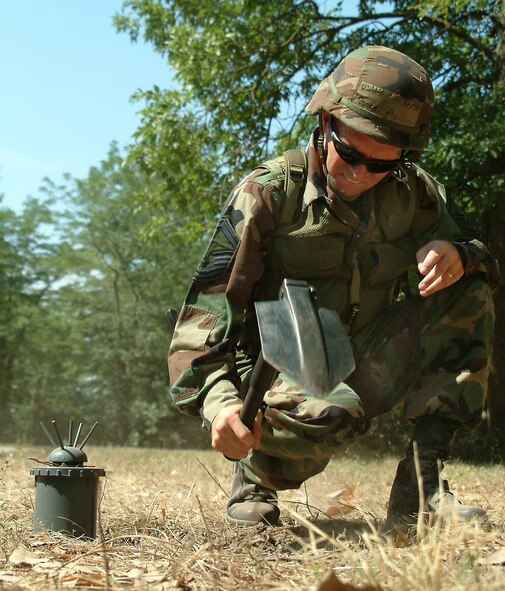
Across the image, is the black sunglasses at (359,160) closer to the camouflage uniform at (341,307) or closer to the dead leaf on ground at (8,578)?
the camouflage uniform at (341,307)

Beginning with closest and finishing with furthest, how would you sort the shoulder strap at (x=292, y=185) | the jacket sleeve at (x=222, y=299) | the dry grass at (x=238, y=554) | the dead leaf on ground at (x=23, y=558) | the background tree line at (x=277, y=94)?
the dry grass at (x=238, y=554) → the dead leaf on ground at (x=23, y=558) → the jacket sleeve at (x=222, y=299) → the shoulder strap at (x=292, y=185) → the background tree line at (x=277, y=94)

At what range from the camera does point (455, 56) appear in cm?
947

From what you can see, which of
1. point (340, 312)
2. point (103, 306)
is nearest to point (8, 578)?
point (340, 312)

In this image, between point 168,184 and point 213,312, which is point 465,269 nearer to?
point 213,312

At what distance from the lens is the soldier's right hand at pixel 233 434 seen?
2.23 m

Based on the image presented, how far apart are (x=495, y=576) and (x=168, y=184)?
9945mm

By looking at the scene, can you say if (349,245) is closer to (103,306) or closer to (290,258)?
(290,258)

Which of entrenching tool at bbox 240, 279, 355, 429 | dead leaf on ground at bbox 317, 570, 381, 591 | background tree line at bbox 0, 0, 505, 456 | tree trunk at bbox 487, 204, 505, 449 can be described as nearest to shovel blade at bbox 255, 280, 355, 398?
entrenching tool at bbox 240, 279, 355, 429

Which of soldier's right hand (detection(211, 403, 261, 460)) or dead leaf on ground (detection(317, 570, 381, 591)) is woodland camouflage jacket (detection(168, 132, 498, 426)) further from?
dead leaf on ground (detection(317, 570, 381, 591))

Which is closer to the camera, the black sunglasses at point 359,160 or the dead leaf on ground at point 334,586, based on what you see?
the dead leaf on ground at point 334,586

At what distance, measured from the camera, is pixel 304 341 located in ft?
5.80

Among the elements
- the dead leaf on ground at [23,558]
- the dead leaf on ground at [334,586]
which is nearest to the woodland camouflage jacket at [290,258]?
the dead leaf on ground at [23,558]

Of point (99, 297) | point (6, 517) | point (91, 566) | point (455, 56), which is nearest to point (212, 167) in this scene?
point (455, 56)

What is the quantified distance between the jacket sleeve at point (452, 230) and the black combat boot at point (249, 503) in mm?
1090
